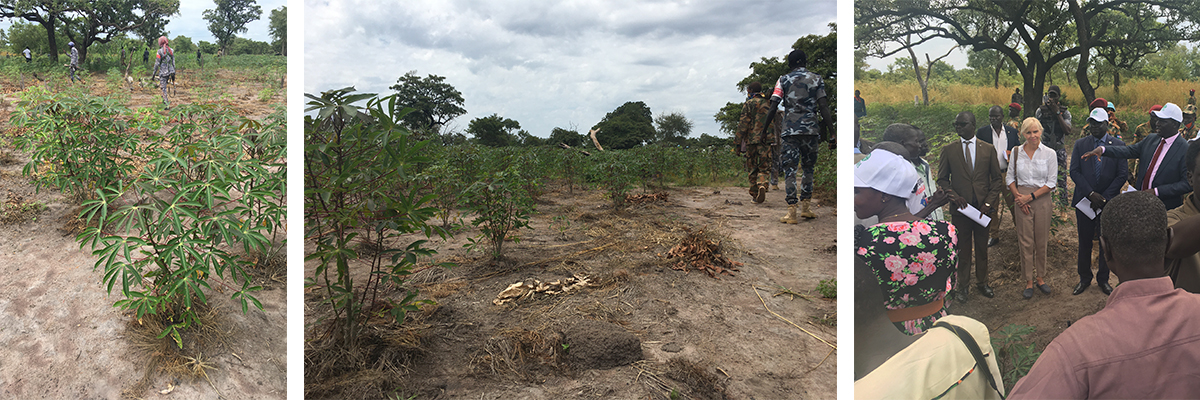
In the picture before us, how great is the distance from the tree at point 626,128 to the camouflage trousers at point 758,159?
199 cm

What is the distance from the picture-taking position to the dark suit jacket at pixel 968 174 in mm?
2105

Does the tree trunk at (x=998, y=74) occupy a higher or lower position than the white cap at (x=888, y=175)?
higher

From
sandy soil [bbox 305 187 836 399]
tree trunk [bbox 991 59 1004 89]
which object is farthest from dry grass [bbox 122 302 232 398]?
tree trunk [bbox 991 59 1004 89]

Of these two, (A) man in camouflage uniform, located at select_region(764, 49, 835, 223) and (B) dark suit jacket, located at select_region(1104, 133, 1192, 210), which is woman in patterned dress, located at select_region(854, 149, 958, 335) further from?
(A) man in camouflage uniform, located at select_region(764, 49, 835, 223)

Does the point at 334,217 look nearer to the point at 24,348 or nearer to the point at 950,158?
the point at 24,348

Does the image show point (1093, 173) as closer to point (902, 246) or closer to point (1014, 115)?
point (1014, 115)

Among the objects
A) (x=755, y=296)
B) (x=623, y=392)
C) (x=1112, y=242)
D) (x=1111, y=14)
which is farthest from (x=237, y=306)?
(x=1111, y=14)

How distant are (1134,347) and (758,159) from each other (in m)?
4.33

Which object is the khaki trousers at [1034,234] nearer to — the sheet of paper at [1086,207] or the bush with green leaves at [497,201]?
the sheet of paper at [1086,207]

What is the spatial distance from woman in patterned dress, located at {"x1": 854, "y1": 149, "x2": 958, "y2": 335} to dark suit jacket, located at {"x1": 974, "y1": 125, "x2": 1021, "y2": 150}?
0.33m

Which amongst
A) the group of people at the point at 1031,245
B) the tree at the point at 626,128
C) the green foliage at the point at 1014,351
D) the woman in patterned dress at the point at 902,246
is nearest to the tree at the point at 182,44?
the tree at the point at 626,128

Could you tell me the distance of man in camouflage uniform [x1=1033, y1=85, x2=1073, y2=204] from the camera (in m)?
2.03

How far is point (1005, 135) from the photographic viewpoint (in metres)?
2.08

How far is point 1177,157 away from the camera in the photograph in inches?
72.7
